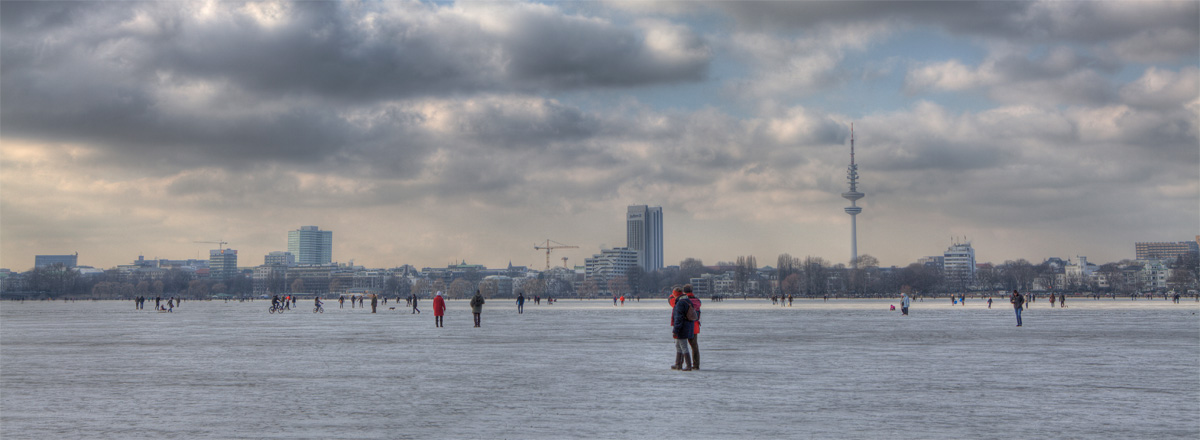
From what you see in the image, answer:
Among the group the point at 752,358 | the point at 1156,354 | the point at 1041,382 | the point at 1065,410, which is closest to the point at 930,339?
the point at 1156,354

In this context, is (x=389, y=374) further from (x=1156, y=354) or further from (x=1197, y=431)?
(x=1156, y=354)

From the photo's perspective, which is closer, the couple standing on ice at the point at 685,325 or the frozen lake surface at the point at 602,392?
the frozen lake surface at the point at 602,392

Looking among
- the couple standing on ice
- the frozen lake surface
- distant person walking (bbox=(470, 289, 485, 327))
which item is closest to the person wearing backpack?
the couple standing on ice

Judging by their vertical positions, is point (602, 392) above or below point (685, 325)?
below

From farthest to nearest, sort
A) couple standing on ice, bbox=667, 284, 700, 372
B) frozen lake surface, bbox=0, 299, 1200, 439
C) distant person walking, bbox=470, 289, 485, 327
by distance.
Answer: distant person walking, bbox=470, 289, 485, 327 < couple standing on ice, bbox=667, 284, 700, 372 < frozen lake surface, bbox=0, 299, 1200, 439

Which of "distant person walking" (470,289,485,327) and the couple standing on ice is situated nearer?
the couple standing on ice

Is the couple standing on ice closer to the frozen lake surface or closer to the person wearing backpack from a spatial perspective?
the person wearing backpack

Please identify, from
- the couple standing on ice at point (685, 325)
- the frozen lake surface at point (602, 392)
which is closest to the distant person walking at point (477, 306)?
the frozen lake surface at point (602, 392)

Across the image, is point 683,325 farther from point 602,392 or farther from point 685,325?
point 602,392

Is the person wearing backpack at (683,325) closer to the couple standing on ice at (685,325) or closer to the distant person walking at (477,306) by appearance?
the couple standing on ice at (685,325)

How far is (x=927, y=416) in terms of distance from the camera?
10.3 m

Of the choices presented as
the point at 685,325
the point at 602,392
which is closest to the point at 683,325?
the point at 685,325

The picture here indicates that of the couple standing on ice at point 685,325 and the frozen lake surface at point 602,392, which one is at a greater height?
the couple standing on ice at point 685,325

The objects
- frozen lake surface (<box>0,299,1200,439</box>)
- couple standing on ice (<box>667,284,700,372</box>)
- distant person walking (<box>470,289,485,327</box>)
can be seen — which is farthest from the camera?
distant person walking (<box>470,289,485,327</box>)
